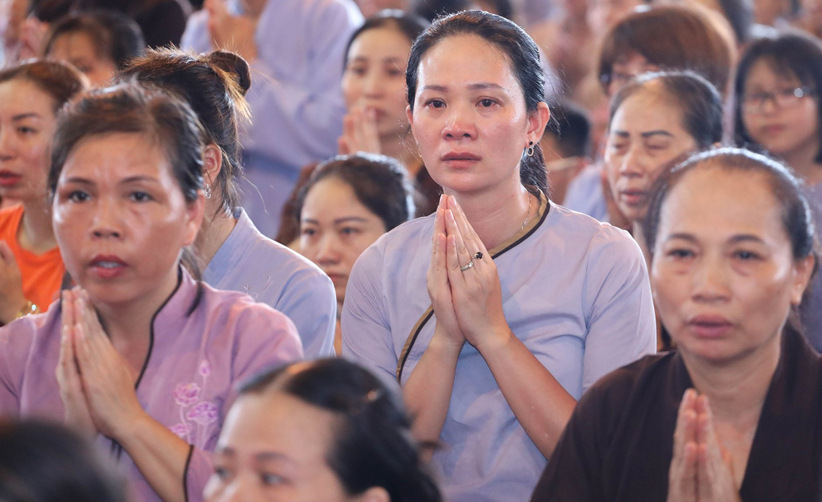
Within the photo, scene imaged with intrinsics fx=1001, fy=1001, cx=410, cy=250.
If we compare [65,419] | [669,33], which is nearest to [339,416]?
[65,419]

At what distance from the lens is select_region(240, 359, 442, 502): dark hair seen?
1.43 metres

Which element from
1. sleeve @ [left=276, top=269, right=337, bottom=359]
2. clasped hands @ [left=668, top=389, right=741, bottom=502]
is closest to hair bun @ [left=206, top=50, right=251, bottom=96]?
sleeve @ [left=276, top=269, right=337, bottom=359]

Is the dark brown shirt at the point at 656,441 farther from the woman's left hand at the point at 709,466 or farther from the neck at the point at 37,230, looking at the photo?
the neck at the point at 37,230

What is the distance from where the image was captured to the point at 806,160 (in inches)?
138

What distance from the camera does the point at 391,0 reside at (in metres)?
5.72

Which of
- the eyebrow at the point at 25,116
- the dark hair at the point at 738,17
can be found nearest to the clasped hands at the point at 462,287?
the eyebrow at the point at 25,116

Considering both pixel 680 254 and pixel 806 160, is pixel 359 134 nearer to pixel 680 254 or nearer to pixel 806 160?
pixel 806 160

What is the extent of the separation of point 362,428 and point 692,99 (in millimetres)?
1879

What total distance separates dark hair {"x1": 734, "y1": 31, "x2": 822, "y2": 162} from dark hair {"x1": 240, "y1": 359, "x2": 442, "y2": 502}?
2.32 m

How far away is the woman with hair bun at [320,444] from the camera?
55.2 inches

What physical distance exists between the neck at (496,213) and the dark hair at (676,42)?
5.24ft

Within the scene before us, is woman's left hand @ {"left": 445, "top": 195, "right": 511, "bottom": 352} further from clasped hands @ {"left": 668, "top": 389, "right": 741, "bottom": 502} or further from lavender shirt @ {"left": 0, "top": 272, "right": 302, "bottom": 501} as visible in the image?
clasped hands @ {"left": 668, "top": 389, "right": 741, "bottom": 502}

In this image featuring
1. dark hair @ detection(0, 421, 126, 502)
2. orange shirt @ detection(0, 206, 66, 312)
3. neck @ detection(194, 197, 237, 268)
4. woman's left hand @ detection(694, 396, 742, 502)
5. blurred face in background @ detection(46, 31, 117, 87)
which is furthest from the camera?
blurred face in background @ detection(46, 31, 117, 87)

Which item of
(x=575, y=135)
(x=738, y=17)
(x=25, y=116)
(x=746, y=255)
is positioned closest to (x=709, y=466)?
(x=746, y=255)
